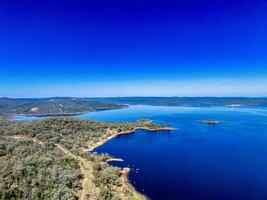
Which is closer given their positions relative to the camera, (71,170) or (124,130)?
(71,170)

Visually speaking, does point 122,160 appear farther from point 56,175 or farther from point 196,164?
point 56,175

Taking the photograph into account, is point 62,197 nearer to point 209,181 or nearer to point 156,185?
point 156,185

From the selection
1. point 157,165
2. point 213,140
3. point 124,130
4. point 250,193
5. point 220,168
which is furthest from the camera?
point 124,130

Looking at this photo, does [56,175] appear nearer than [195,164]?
Yes

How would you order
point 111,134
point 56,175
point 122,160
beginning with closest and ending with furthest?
point 56,175
point 122,160
point 111,134

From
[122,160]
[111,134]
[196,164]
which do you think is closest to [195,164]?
[196,164]

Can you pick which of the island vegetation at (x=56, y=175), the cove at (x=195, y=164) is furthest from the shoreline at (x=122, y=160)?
the cove at (x=195, y=164)

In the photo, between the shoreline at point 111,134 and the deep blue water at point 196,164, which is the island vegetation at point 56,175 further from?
the deep blue water at point 196,164

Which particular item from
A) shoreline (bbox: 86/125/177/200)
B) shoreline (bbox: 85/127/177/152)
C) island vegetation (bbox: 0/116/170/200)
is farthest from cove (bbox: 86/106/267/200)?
island vegetation (bbox: 0/116/170/200)

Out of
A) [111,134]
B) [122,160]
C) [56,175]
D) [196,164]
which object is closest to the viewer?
[56,175]

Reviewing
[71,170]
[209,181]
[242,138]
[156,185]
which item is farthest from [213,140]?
[71,170]

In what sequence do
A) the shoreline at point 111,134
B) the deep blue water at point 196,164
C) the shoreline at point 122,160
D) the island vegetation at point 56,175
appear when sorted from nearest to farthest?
the island vegetation at point 56,175
the shoreline at point 122,160
the deep blue water at point 196,164
the shoreline at point 111,134
